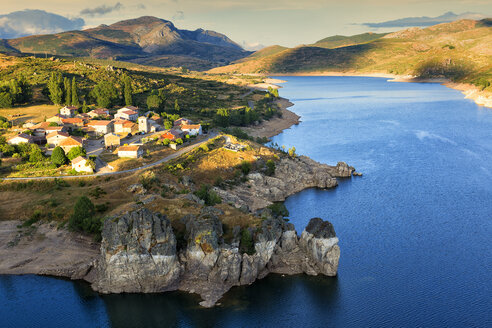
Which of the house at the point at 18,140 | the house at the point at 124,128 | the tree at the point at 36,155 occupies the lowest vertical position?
the tree at the point at 36,155

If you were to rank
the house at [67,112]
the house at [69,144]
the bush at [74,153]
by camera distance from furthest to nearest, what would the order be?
1. the house at [67,112]
2. the house at [69,144]
3. the bush at [74,153]

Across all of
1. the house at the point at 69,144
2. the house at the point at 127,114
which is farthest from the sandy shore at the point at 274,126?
the house at the point at 69,144

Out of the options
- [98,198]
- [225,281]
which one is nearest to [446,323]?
[225,281]

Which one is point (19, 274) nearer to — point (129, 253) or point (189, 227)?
point (129, 253)

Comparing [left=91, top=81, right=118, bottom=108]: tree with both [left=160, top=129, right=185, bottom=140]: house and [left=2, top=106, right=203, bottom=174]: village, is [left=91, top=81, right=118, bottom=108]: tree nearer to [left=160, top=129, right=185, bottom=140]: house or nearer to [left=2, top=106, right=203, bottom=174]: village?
[left=2, top=106, right=203, bottom=174]: village

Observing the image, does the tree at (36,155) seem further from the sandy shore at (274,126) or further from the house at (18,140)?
the sandy shore at (274,126)
